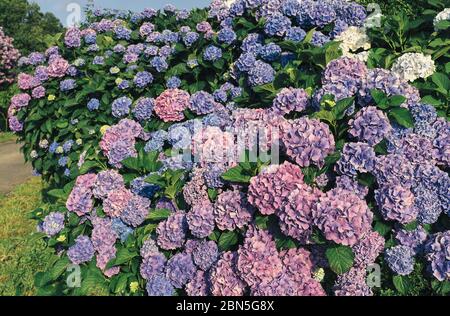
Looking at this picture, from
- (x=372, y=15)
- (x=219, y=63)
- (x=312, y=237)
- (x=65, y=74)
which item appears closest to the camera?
(x=312, y=237)

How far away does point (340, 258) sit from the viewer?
2.06 metres

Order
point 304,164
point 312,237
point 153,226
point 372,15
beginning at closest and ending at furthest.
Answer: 1. point 312,237
2. point 304,164
3. point 153,226
4. point 372,15

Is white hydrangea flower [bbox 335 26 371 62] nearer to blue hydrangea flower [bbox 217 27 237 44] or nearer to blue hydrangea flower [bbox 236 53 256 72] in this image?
blue hydrangea flower [bbox 236 53 256 72]

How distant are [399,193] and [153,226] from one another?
4.25 ft

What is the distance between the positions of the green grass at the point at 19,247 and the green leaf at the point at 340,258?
1.88 metres

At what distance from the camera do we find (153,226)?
8.89 feet

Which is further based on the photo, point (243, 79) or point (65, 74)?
point (65, 74)

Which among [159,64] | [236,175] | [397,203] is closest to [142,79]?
[159,64]

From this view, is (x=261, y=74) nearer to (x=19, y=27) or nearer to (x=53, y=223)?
(x=53, y=223)

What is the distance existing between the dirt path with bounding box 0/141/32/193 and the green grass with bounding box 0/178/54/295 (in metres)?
0.92

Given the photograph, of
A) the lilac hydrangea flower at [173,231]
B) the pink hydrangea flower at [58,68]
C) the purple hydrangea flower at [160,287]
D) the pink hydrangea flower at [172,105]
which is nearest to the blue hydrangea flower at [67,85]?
the pink hydrangea flower at [58,68]
